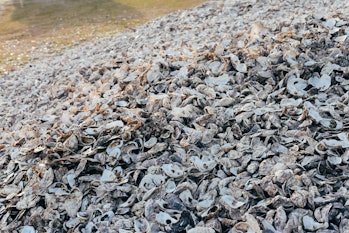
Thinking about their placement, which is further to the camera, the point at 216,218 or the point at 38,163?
the point at 38,163

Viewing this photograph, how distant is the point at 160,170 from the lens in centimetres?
353

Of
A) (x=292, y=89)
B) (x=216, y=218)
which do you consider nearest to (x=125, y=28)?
(x=292, y=89)

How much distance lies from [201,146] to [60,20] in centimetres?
1240

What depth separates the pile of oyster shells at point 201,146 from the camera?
305 centimetres

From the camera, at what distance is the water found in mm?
11961

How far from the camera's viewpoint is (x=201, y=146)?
3750 mm

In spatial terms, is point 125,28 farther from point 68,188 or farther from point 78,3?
point 68,188

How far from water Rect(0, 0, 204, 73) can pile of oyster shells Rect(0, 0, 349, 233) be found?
685 centimetres

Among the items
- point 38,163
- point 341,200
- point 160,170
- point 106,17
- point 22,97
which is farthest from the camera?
point 106,17

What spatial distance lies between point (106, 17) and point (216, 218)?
12.9 meters

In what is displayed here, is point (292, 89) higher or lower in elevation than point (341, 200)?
higher

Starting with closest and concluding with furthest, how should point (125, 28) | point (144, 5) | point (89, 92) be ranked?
point (89, 92)
point (125, 28)
point (144, 5)

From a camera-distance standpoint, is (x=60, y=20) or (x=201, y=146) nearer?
(x=201, y=146)

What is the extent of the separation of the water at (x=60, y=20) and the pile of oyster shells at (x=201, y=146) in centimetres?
685
